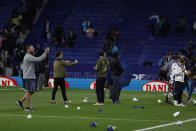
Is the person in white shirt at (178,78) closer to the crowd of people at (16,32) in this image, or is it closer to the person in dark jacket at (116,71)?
the person in dark jacket at (116,71)

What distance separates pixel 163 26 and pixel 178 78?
788 inches

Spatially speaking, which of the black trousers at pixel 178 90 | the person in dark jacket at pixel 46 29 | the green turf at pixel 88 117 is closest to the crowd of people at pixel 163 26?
the person in dark jacket at pixel 46 29

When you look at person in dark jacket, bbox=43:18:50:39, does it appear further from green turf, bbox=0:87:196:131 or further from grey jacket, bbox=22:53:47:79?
grey jacket, bbox=22:53:47:79

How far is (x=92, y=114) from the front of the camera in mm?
17750

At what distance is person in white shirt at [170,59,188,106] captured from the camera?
21516 millimetres

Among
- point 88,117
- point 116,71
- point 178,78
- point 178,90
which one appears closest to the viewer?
point 88,117

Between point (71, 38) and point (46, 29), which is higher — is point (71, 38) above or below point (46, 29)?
below

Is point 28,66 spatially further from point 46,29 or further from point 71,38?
point 46,29

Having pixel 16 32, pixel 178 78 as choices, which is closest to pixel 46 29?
pixel 16 32

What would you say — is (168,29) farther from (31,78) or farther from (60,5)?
(31,78)

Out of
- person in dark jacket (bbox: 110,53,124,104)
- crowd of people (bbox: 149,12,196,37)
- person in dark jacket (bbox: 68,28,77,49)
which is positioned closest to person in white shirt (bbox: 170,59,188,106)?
person in dark jacket (bbox: 110,53,124,104)

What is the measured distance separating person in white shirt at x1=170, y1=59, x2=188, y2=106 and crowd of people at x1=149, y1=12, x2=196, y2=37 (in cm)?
1946

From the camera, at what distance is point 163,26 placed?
4122 cm

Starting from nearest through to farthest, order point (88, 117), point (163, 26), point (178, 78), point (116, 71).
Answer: point (88, 117)
point (178, 78)
point (116, 71)
point (163, 26)
